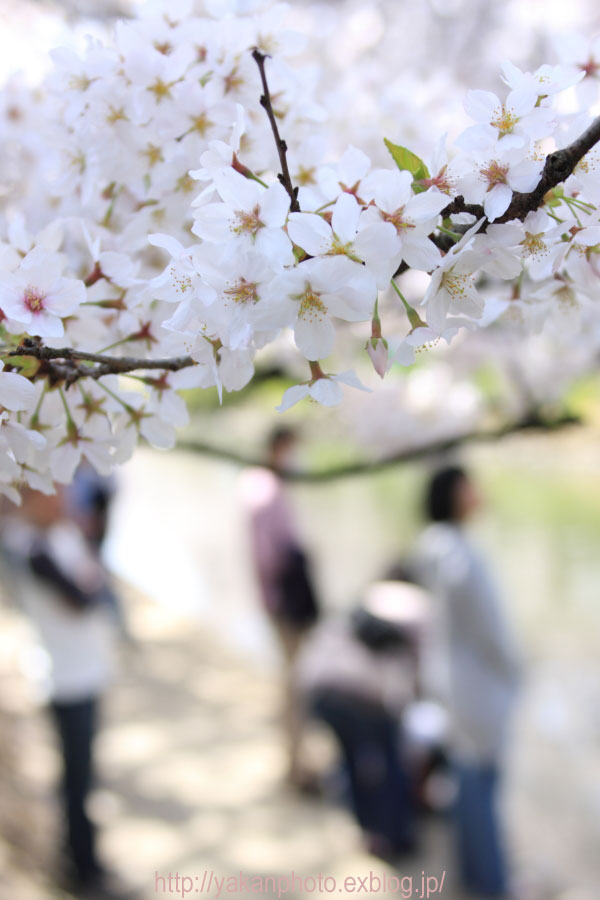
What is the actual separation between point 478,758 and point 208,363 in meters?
2.14

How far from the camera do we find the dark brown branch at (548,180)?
511 millimetres

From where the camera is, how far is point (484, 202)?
52 centimetres

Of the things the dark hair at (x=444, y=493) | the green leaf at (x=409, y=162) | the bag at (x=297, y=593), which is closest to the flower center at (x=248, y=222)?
the green leaf at (x=409, y=162)

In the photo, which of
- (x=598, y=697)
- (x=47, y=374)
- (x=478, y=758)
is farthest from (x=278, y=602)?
(x=47, y=374)

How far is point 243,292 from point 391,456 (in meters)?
1.47

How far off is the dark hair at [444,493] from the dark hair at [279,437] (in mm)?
653

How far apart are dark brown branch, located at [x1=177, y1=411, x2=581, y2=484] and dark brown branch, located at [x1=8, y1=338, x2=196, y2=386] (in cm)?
117

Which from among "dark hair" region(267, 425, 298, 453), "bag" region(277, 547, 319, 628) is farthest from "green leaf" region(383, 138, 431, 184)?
"bag" region(277, 547, 319, 628)

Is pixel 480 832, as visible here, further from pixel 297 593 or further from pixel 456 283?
pixel 456 283

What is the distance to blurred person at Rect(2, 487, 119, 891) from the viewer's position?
229 cm

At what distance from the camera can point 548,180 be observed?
0.53 metres

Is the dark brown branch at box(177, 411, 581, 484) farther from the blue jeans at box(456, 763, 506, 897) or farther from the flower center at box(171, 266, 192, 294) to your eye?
the flower center at box(171, 266, 192, 294)

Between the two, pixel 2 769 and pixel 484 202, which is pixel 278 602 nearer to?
pixel 2 769

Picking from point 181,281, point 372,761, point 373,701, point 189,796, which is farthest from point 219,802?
point 181,281
